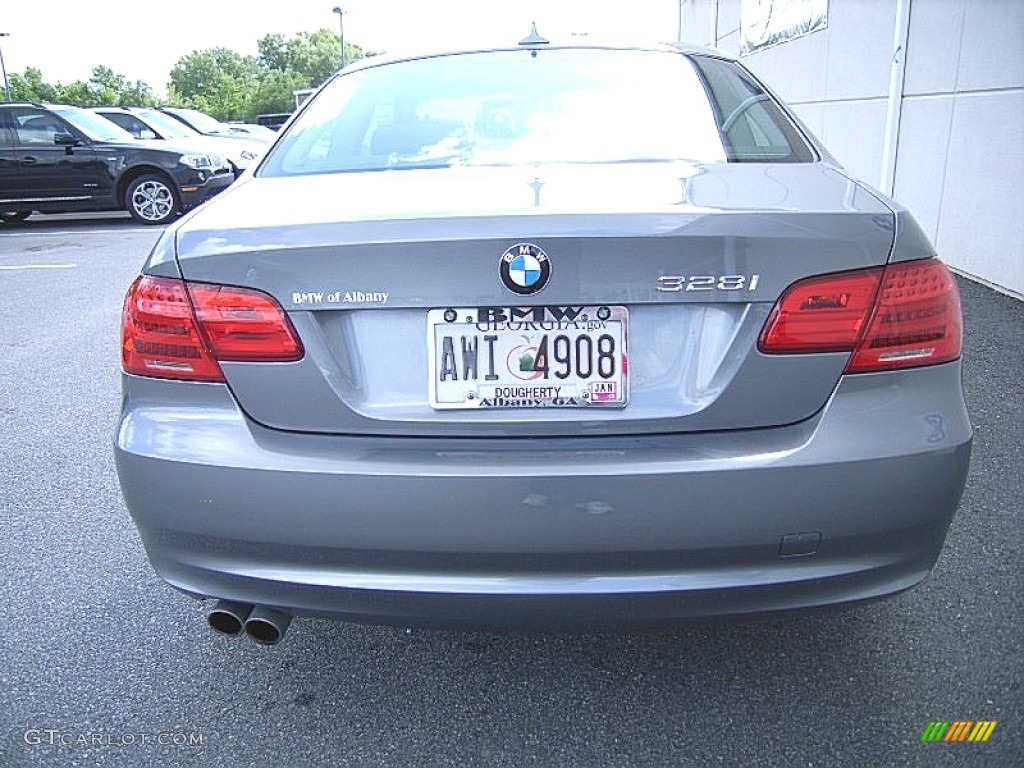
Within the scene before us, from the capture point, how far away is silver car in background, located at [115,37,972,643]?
1.60 meters

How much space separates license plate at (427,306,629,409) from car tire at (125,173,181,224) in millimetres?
11175

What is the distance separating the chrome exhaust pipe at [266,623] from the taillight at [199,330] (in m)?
0.50

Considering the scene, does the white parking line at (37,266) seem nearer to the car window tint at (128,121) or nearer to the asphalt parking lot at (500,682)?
the car window tint at (128,121)

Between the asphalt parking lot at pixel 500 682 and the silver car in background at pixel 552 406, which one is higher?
the silver car in background at pixel 552 406

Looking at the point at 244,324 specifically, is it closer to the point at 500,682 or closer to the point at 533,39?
the point at 500,682

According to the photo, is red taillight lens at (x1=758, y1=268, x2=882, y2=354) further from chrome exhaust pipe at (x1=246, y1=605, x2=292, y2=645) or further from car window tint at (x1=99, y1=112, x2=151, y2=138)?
car window tint at (x1=99, y1=112, x2=151, y2=138)

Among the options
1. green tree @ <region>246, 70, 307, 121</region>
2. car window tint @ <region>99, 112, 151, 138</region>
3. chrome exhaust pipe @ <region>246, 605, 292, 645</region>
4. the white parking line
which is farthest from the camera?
green tree @ <region>246, 70, 307, 121</region>

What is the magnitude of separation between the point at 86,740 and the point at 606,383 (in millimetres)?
1456

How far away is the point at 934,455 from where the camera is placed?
1.68m

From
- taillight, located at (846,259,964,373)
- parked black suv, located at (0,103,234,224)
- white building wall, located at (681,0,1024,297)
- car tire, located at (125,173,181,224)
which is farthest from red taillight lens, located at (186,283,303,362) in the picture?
car tire, located at (125,173,181,224)

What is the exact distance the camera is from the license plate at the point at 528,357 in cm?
160

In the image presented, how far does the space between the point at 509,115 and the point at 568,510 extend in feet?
4.15

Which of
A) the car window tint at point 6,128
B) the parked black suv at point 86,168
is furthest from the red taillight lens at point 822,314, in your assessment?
the car window tint at point 6,128

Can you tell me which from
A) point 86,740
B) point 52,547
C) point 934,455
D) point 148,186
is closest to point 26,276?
point 148,186
